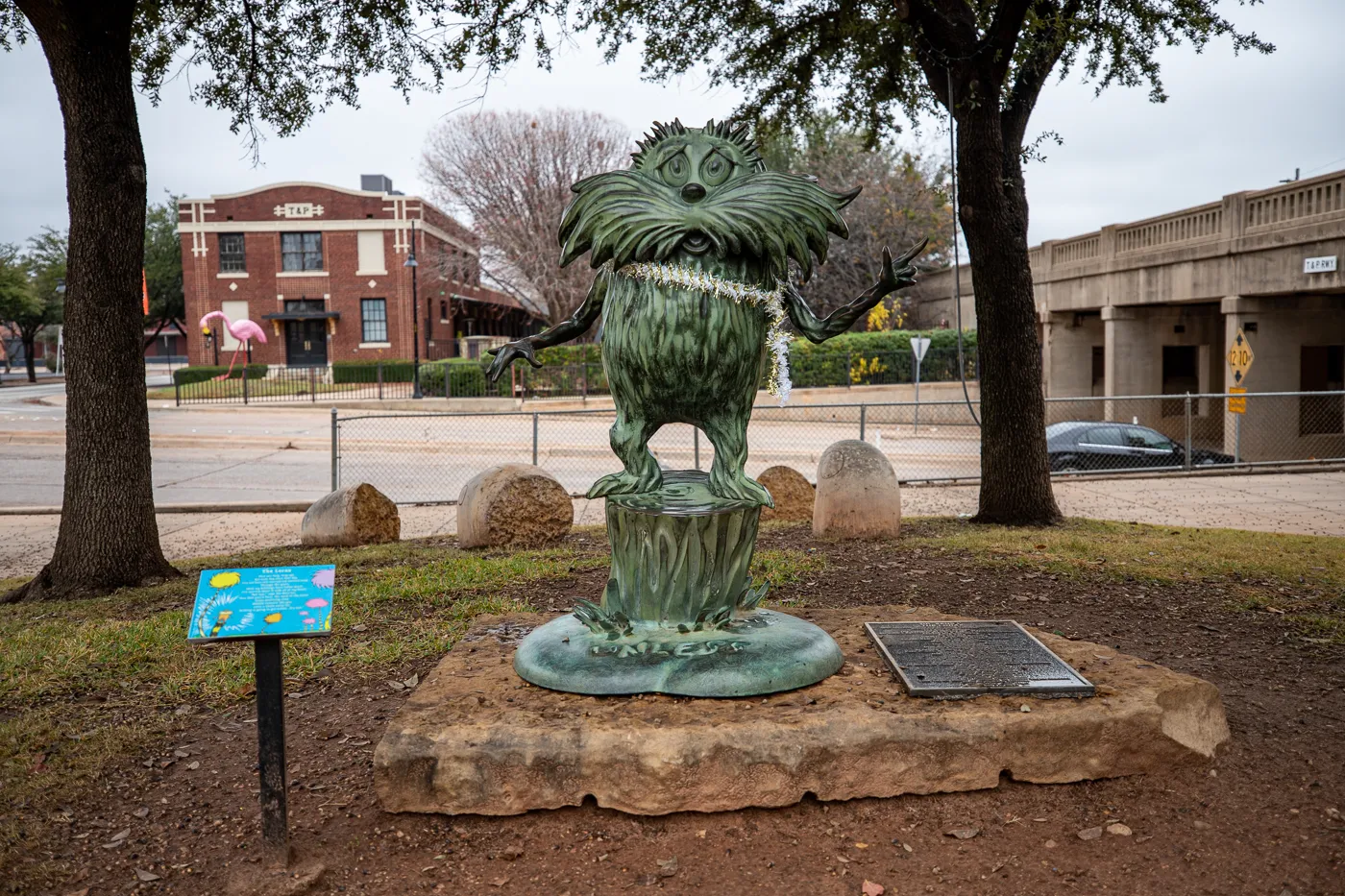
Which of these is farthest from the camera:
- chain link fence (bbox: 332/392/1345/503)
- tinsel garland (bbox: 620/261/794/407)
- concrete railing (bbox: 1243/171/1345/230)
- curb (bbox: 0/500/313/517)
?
concrete railing (bbox: 1243/171/1345/230)

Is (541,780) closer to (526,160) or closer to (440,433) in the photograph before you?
(440,433)

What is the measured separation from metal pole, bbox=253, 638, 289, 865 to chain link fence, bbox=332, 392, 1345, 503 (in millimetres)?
8136

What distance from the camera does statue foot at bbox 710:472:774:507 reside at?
14.4ft

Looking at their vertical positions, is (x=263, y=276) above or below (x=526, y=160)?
below

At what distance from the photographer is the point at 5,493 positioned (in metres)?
13.9

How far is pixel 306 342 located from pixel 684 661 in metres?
42.5

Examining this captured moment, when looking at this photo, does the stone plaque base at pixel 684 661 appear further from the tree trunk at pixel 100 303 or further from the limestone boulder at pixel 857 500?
the limestone boulder at pixel 857 500

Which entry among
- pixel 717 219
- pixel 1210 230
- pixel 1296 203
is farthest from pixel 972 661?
pixel 1210 230

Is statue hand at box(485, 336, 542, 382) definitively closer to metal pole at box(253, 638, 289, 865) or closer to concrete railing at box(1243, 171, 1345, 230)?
metal pole at box(253, 638, 289, 865)

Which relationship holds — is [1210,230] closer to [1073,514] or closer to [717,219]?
[1073,514]

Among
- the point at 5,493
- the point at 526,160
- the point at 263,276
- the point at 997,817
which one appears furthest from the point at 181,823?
the point at 263,276

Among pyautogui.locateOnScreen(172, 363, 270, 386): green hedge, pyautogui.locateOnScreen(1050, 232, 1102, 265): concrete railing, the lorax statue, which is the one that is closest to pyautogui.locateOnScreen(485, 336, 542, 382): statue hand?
the lorax statue

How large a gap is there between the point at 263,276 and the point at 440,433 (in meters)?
25.3

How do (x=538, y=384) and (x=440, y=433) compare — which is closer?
(x=440, y=433)
